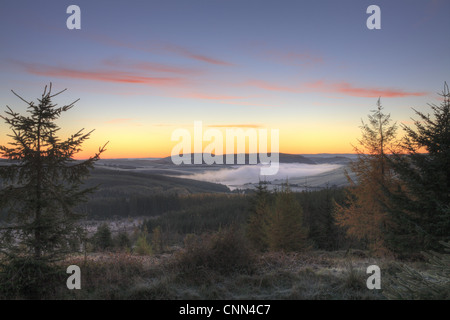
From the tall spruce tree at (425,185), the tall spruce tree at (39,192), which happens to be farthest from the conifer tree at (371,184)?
the tall spruce tree at (39,192)

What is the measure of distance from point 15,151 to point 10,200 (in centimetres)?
142

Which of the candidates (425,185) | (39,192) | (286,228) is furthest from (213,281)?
(286,228)

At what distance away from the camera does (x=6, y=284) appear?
23.8ft

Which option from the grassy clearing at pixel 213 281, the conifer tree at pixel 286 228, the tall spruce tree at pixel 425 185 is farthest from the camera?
the conifer tree at pixel 286 228

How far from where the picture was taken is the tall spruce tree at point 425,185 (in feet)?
43.3

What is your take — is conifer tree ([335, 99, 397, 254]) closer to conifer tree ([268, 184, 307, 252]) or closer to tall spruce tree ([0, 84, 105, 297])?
conifer tree ([268, 184, 307, 252])

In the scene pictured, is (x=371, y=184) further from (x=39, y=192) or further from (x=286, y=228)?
(x=39, y=192)

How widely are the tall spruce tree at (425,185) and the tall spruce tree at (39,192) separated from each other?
Result: 1464cm

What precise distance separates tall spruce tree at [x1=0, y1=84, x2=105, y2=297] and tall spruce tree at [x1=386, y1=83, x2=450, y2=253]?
14643mm

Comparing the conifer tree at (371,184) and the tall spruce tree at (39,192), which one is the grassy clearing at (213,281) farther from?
the conifer tree at (371,184)

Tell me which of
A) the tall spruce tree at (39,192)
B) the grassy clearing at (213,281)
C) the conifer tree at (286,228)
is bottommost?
the conifer tree at (286,228)

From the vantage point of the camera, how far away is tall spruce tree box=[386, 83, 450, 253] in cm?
1320
